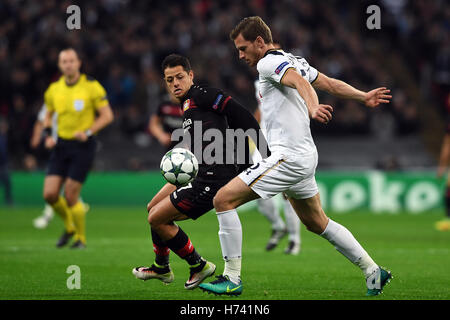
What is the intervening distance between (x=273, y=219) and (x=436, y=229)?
15.4 feet

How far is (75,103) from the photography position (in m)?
11.1

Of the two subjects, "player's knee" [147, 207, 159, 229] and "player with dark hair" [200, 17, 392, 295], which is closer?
"player with dark hair" [200, 17, 392, 295]

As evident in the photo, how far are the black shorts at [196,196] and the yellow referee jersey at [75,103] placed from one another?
425 cm

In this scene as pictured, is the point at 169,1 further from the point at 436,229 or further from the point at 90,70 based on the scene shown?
the point at 436,229

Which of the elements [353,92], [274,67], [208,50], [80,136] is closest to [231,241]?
[274,67]

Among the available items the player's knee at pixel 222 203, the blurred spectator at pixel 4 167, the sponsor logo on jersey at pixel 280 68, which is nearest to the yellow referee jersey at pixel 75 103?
the player's knee at pixel 222 203

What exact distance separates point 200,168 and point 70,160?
4175 millimetres

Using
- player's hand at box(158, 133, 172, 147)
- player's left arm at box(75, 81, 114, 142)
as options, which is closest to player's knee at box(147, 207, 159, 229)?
player's left arm at box(75, 81, 114, 142)

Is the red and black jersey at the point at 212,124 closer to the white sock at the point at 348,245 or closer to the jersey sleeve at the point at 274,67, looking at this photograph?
the jersey sleeve at the point at 274,67

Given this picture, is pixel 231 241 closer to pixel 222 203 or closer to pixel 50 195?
pixel 222 203

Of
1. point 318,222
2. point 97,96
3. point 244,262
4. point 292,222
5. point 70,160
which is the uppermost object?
Answer: point 97,96

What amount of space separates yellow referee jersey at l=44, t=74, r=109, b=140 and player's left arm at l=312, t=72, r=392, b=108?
198 inches

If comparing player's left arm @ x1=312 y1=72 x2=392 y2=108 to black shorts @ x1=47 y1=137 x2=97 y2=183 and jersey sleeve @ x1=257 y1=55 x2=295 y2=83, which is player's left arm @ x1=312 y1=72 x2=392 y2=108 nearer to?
jersey sleeve @ x1=257 y1=55 x2=295 y2=83

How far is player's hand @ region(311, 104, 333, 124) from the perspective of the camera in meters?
5.88
